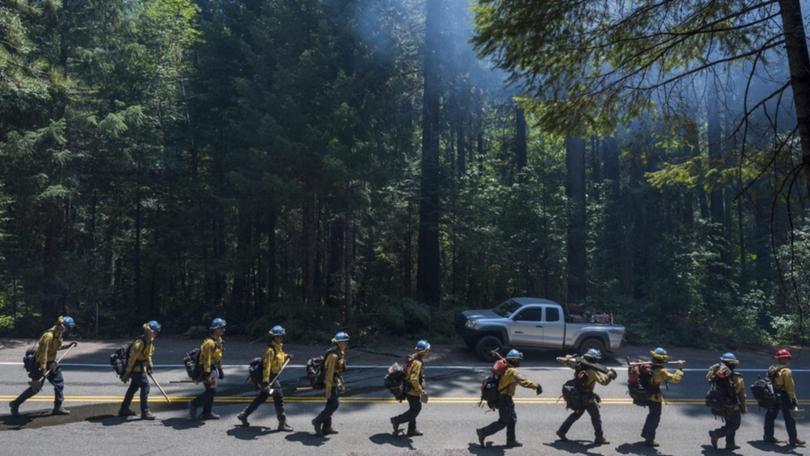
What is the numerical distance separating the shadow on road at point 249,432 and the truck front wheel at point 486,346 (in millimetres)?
8349

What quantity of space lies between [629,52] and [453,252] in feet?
64.4

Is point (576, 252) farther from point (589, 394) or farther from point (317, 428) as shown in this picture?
point (317, 428)

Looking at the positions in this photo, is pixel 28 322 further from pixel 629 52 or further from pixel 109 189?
pixel 629 52

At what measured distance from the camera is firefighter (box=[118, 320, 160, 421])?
34.2 feet

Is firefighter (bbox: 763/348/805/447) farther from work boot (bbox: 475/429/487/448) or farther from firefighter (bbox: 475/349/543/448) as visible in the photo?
work boot (bbox: 475/429/487/448)

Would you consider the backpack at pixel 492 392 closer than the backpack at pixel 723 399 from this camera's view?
Yes

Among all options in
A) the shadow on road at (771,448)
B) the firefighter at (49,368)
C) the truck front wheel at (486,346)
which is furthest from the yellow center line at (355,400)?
the truck front wheel at (486,346)

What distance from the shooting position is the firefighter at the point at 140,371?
34.2 ft

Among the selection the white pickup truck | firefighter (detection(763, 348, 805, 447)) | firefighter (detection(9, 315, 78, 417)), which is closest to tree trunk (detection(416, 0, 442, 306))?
the white pickup truck

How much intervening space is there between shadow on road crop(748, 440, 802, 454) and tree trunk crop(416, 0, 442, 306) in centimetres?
1452

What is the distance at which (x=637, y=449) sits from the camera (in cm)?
981

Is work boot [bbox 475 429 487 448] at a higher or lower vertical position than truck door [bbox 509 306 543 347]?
lower

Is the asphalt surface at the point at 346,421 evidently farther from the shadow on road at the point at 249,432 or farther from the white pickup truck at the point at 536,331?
the white pickup truck at the point at 536,331

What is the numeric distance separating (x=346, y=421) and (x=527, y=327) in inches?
315
